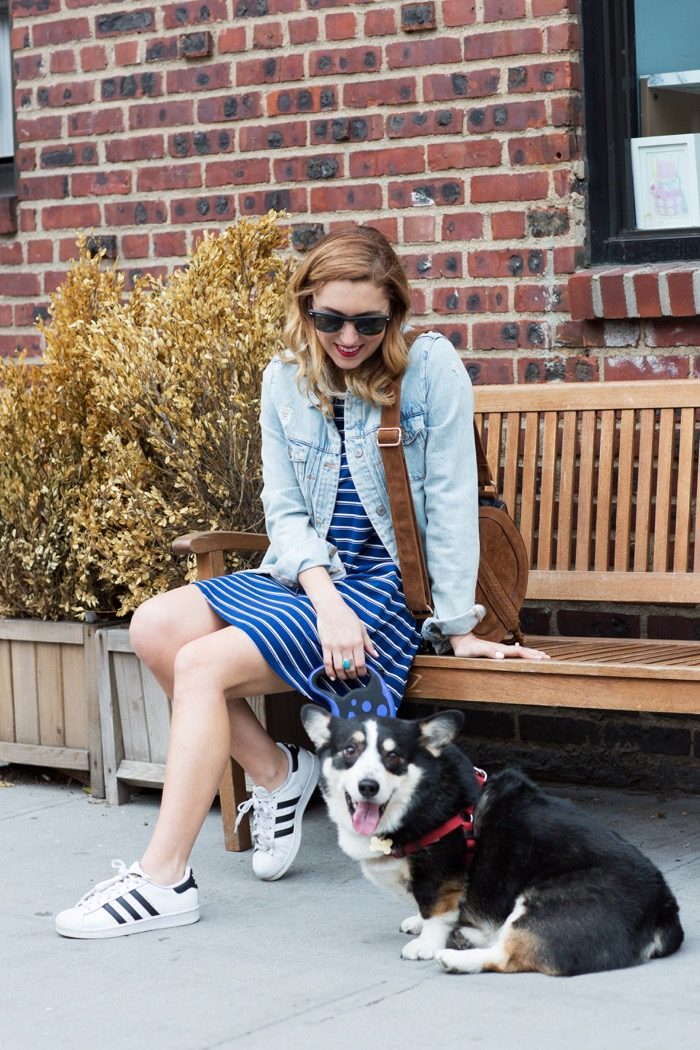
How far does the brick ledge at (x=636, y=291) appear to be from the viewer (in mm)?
4629

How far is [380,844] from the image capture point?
11.2 feet

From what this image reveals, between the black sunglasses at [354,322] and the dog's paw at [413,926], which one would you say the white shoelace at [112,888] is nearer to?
the dog's paw at [413,926]

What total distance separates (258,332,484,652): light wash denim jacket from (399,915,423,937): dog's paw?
2.50 feet

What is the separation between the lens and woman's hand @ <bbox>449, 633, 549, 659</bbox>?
3.97 m

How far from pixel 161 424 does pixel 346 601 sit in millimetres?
1118

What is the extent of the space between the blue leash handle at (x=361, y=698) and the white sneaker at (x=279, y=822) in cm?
37

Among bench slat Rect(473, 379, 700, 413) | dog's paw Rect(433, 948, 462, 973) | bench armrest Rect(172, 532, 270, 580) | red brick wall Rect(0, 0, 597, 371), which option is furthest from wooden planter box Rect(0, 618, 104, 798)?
dog's paw Rect(433, 948, 462, 973)

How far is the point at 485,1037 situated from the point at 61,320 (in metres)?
3.04

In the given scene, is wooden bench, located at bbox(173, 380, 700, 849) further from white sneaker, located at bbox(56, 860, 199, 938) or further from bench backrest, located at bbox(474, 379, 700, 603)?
white sneaker, located at bbox(56, 860, 199, 938)

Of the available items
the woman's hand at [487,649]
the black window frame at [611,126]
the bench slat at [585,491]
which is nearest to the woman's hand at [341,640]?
the woman's hand at [487,649]

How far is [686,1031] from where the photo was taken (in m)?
2.92

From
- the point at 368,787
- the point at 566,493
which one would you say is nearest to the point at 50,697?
the point at 566,493

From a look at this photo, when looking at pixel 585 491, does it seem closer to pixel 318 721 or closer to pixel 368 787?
pixel 318 721

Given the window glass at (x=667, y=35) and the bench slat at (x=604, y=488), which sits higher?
the window glass at (x=667, y=35)
